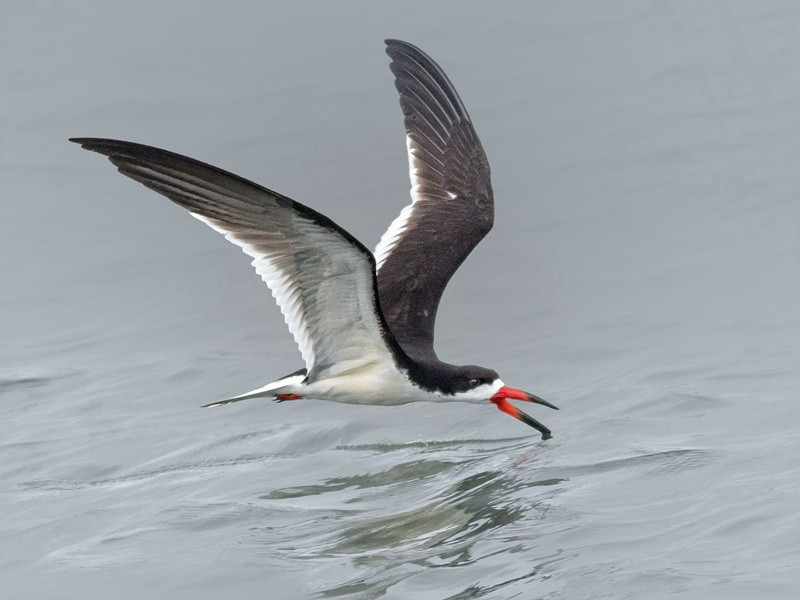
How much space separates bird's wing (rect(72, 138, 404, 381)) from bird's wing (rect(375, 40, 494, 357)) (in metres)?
0.83

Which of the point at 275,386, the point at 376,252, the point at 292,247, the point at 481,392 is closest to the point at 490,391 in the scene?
the point at 481,392

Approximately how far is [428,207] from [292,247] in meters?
2.68

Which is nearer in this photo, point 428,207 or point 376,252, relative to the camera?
point 376,252

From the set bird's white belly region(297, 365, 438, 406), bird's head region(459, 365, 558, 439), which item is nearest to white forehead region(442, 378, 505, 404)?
bird's head region(459, 365, 558, 439)

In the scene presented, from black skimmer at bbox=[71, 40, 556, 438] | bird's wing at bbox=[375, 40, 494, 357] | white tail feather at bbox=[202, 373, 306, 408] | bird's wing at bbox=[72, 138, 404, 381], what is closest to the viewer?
bird's wing at bbox=[72, 138, 404, 381]

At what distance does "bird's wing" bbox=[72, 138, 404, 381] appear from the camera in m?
5.88

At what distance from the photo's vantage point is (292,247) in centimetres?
634

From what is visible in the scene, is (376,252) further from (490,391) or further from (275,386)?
(275,386)

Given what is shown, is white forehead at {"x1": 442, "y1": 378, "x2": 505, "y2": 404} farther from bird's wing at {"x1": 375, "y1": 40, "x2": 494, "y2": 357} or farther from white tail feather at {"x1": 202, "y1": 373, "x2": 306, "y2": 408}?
white tail feather at {"x1": 202, "y1": 373, "x2": 306, "y2": 408}

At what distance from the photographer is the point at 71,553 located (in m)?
6.22

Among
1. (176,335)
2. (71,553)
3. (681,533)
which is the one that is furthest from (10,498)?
(681,533)

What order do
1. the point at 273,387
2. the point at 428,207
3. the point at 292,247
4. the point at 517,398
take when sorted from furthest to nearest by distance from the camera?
1. the point at 428,207
2. the point at 517,398
3. the point at 273,387
4. the point at 292,247

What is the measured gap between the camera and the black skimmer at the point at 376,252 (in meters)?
6.05

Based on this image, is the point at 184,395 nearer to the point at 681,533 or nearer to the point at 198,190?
the point at 198,190
